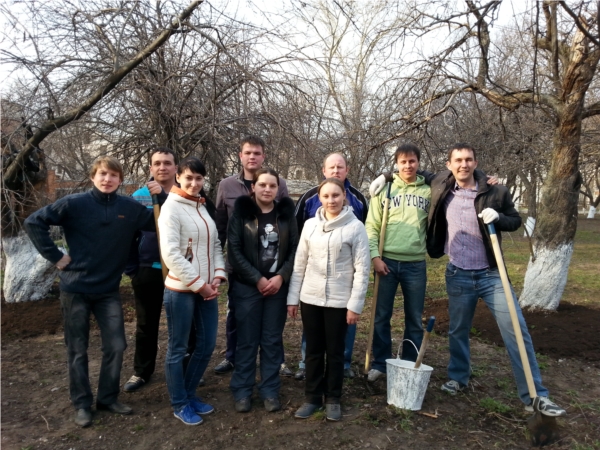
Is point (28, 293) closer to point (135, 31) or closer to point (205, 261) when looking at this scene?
point (135, 31)

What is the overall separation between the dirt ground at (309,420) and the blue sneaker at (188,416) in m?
0.05

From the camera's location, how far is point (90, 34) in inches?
206

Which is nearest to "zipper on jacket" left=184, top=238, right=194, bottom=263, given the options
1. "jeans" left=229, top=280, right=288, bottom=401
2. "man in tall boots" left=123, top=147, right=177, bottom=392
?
"jeans" left=229, top=280, right=288, bottom=401

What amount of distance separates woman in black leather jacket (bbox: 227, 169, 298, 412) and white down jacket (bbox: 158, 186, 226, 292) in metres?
0.15

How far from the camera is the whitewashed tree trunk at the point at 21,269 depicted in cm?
638

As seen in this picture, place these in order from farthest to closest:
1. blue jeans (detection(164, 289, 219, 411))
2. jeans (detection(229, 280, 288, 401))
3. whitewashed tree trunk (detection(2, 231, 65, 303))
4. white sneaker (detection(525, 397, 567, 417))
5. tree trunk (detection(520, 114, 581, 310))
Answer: whitewashed tree trunk (detection(2, 231, 65, 303))
tree trunk (detection(520, 114, 581, 310))
jeans (detection(229, 280, 288, 401))
blue jeans (detection(164, 289, 219, 411))
white sneaker (detection(525, 397, 567, 417))

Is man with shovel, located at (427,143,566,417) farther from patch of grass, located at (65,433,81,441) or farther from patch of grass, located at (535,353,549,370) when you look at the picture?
patch of grass, located at (65,433,81,441)

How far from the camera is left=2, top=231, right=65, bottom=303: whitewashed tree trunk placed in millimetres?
6379

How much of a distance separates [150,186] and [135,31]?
264cm

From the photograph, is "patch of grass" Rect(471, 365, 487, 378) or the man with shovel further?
"patch of grass" Rect(471, 365, 487, 378)

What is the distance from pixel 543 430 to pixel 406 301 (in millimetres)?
1313

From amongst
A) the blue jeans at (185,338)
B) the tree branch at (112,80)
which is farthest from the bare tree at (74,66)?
the blue jeans at (185,338)

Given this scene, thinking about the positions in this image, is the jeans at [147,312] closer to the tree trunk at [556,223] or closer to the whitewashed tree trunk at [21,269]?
the whitewashed tree trunk at [21,269]

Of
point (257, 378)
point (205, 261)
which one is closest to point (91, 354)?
point (257, 378)
